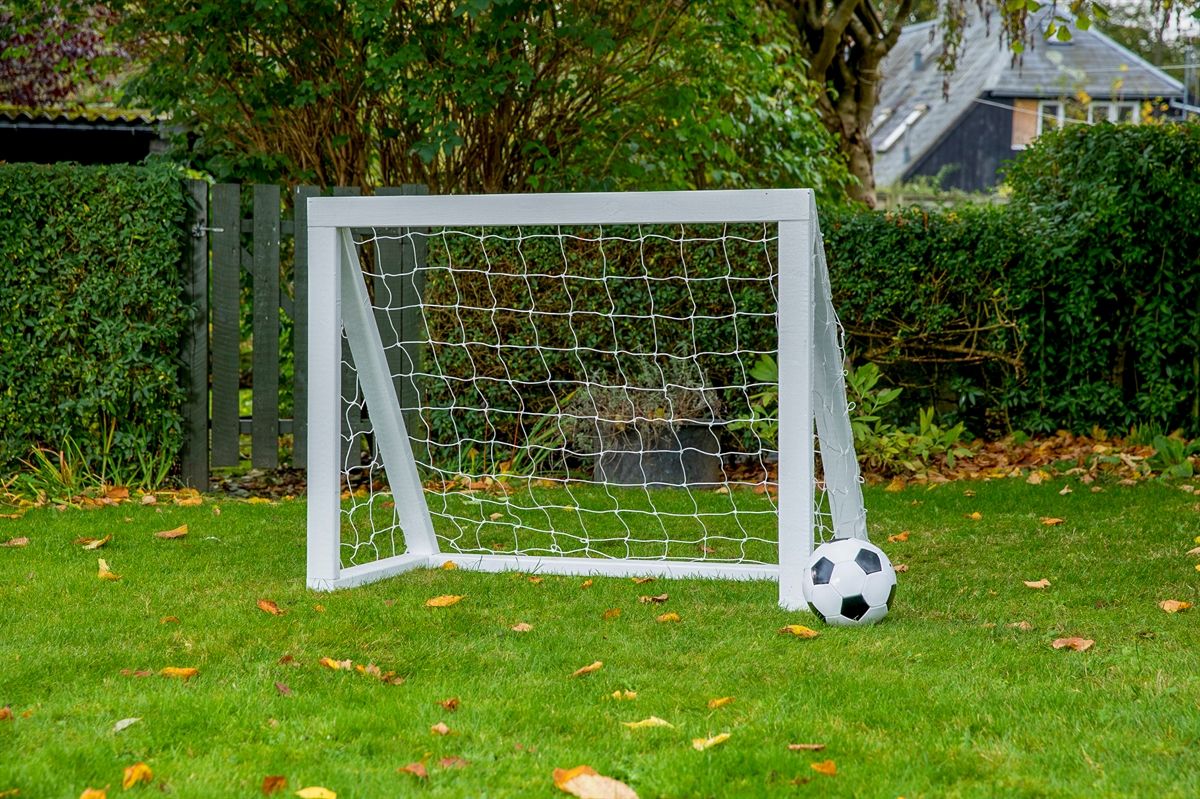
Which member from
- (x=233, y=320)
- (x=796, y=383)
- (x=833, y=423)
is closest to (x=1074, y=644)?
(x=796, y=383)

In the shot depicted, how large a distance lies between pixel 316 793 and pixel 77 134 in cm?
1039

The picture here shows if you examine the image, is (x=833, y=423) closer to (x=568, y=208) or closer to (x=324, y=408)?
(x=568, y=208)

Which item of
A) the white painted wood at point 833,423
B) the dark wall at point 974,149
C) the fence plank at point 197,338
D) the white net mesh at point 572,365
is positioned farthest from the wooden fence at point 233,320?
the dark wall at point 974,149

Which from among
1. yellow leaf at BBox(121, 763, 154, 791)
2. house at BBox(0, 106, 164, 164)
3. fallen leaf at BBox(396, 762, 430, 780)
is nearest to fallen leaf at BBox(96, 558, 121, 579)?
yellow leaf at BBox(121, 763, 154, 791)

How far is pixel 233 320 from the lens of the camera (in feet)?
23.5

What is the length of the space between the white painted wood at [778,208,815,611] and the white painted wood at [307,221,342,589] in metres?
1.69

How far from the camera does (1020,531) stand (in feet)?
18.9

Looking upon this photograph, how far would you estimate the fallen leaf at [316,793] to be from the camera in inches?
102

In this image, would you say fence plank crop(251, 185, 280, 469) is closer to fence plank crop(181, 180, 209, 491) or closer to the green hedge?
fence plank crop(181, 180, 209, 491)

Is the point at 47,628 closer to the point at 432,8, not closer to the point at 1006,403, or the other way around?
the point at 432,8

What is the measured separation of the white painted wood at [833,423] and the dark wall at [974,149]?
29.8 metres

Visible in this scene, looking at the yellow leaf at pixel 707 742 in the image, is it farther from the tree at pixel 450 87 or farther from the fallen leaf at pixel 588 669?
the tree at pixel 450 87

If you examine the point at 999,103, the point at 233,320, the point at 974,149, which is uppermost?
the point at 999,103

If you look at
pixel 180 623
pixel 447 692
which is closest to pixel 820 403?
pixel 447 692
